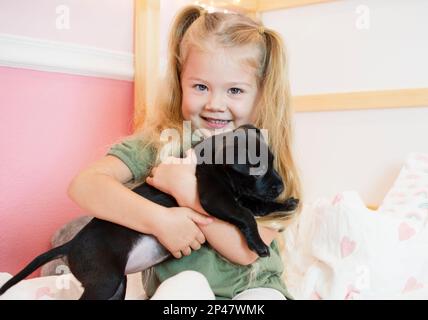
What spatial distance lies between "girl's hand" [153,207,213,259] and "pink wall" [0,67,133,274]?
0.54m

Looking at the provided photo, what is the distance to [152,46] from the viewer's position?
1530 mm

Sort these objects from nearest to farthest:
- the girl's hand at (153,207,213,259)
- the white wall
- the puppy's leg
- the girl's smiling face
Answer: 1. the puppy's leg
2. the girl's hand at (153,207,213,259)
3. the girl's smiling face
4. the white wall

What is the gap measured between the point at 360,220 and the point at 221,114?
1.57 ft

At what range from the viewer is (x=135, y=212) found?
2.80ft

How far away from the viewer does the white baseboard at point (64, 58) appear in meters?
1.20

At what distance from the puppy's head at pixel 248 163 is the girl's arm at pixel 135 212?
0.32 ft

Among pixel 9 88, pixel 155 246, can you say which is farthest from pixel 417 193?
pixel 9 88

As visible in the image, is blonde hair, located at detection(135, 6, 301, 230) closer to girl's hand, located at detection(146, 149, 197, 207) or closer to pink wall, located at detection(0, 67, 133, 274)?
girl's hand, located at detection(146, 149, 197, 207)

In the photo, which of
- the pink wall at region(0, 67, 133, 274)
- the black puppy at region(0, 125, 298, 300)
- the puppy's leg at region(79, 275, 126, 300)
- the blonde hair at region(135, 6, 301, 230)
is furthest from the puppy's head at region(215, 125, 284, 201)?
the pink wall at region(0, 67, 133, 274)

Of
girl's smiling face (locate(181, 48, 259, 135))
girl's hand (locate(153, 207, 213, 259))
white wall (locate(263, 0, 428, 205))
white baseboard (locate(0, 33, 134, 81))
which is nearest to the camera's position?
girl's hand (locate(153, 207, 213, 259))

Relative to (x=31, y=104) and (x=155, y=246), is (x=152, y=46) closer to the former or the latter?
(x=31, y=104)

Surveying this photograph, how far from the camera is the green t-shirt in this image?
926 mm

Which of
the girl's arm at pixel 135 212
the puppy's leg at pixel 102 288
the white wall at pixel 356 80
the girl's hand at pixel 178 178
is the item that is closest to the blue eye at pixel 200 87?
the girl's hand at pixel 178 178

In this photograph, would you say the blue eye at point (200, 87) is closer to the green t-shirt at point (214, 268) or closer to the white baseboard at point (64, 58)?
the green t-shirt at point (214, 268)
